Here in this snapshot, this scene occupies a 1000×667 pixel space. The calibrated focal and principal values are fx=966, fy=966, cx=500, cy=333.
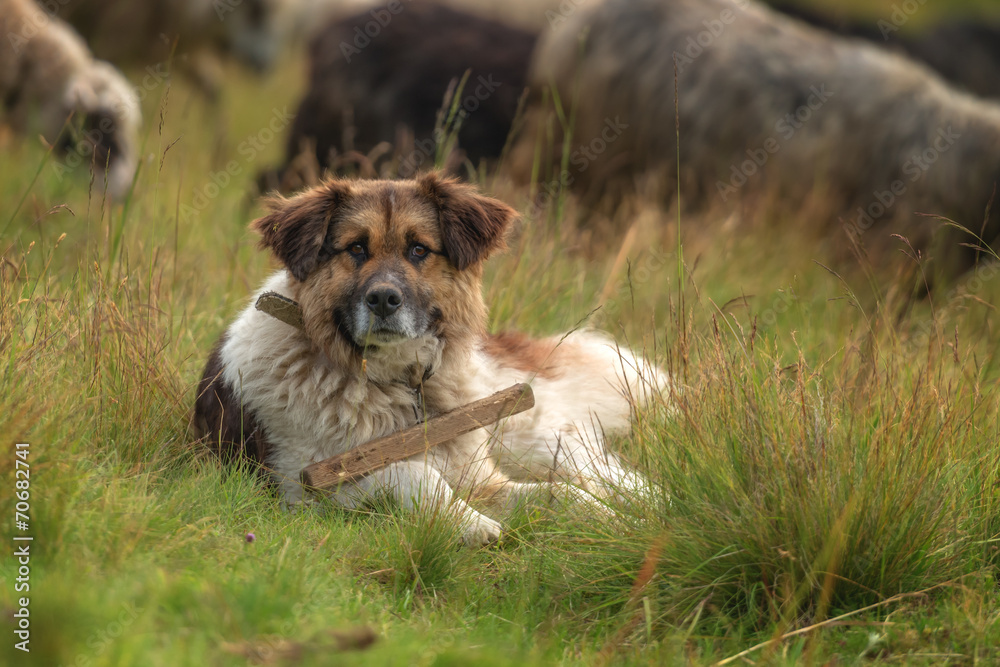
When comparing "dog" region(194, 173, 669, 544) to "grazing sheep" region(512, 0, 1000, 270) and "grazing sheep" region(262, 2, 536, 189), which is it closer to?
"grazing sheep" region(512, 0, 1000, 270)

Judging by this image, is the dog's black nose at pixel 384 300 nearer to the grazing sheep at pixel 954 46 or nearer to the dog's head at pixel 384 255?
the dog's head at pixel 384 255

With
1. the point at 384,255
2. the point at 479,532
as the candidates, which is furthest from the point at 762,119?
the point at 479,532

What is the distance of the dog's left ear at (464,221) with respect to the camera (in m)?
4.64

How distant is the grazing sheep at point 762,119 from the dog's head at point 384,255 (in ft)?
15.7

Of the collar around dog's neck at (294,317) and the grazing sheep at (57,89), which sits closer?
the collar around dog's neck at (294,317)

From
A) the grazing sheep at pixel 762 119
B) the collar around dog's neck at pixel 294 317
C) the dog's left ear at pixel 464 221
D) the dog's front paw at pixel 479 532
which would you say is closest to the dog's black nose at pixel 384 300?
the collar around dog's neck at pixel 294 317

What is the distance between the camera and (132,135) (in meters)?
8.26

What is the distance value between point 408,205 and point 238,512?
164 centimetres

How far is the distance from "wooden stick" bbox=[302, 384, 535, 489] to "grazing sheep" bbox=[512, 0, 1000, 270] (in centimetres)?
514

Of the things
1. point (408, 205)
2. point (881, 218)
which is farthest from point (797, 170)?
point (408, 205)

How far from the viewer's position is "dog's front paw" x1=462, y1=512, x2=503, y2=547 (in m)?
3.99

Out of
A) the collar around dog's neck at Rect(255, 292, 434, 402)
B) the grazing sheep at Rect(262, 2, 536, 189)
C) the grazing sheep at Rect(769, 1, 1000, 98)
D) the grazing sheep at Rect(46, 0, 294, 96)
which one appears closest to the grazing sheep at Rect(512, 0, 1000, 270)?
the grazing sheep at Rect(262, 2, 536, 189)

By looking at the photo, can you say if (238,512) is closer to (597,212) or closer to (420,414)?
(420,414)

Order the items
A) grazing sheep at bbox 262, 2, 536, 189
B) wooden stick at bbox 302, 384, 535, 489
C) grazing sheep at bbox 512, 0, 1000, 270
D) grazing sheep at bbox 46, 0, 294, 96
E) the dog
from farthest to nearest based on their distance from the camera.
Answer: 1. grazing sheep at bbox 46, 0, 294, 96
2. grazing sheep at bbox 262, 2, 536, 189
3. grazing sheep at bbox 512, 0, 1000, 270
4. the dog
5. wooden stick at bbox 302, 384, 535, 489
